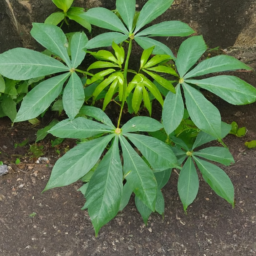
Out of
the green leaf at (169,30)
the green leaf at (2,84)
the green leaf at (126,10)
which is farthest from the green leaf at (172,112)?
the green leaf at (2,84)

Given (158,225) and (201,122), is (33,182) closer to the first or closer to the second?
(158,225)

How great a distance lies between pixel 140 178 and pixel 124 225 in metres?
0.49

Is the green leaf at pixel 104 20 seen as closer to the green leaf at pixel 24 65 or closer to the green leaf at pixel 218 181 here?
the green leaf at pixel 24 65

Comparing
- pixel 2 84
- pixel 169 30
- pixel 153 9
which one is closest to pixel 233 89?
pixel 169 30

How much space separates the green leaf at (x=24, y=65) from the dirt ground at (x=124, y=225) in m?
0.67

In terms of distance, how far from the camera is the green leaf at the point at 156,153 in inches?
39.4

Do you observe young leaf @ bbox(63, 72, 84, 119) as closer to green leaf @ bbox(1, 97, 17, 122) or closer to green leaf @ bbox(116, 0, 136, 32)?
green leaf @ bbox(116, 0, 136, 32)

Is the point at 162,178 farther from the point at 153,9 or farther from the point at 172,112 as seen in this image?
the point at 153,9

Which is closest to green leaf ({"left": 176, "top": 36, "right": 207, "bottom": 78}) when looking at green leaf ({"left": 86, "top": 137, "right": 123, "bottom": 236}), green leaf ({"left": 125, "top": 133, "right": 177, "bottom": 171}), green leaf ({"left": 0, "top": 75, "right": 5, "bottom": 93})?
green leaf ({"left": 125, "top": 133, "right": 177, "bottom": 171})

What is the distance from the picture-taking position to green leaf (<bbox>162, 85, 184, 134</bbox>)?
104cm

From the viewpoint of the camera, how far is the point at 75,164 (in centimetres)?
98

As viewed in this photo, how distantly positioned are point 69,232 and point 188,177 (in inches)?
24.4

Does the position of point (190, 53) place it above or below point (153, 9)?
below

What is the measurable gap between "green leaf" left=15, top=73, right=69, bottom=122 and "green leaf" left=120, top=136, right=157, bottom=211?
336mm
